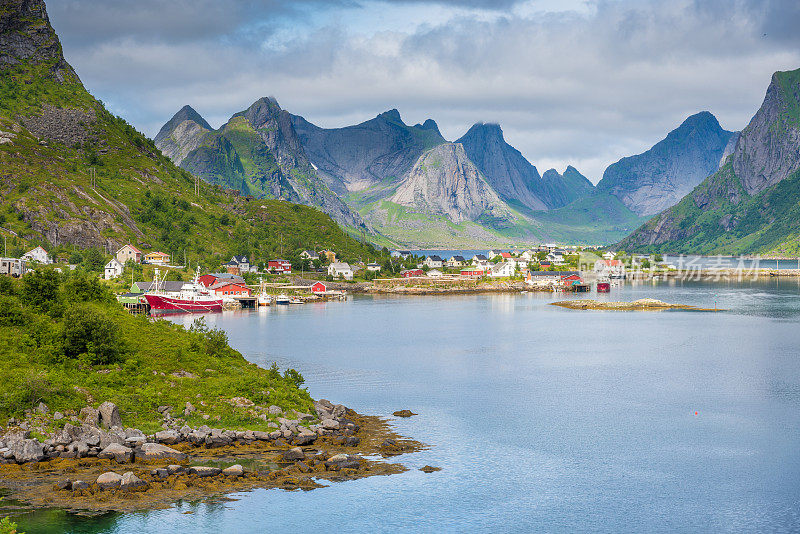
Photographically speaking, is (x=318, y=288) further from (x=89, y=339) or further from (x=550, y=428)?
(x=550, y=428)

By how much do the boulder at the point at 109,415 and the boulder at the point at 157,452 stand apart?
9.76 feet

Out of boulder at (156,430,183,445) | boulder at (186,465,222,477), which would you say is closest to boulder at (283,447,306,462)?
boulder at (186,465,222,477)

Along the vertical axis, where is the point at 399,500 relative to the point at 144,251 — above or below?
below

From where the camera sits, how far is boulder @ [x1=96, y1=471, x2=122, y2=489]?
118ft

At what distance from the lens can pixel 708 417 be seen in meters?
55.9

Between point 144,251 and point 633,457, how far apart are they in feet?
463

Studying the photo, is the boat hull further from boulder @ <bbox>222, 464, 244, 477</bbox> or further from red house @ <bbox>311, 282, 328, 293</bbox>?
boulder @ <bbox>222, 464, 244, 477</bbox>

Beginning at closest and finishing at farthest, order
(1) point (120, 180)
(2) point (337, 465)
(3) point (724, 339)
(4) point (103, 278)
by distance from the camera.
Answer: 1. (2) point (337, 465)
2. (3) point (724, 339)
3. (4) point (103, 278)
4. (1) point (120, 180)

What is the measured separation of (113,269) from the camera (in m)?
146

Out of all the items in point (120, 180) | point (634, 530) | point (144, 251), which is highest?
point (120, 180)

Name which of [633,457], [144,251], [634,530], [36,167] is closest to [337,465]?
[634,530]

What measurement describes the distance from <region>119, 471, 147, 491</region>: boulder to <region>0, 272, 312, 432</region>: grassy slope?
6.40 m

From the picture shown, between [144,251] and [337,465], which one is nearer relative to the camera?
[337,465]

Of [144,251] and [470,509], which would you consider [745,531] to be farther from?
[144,251]
